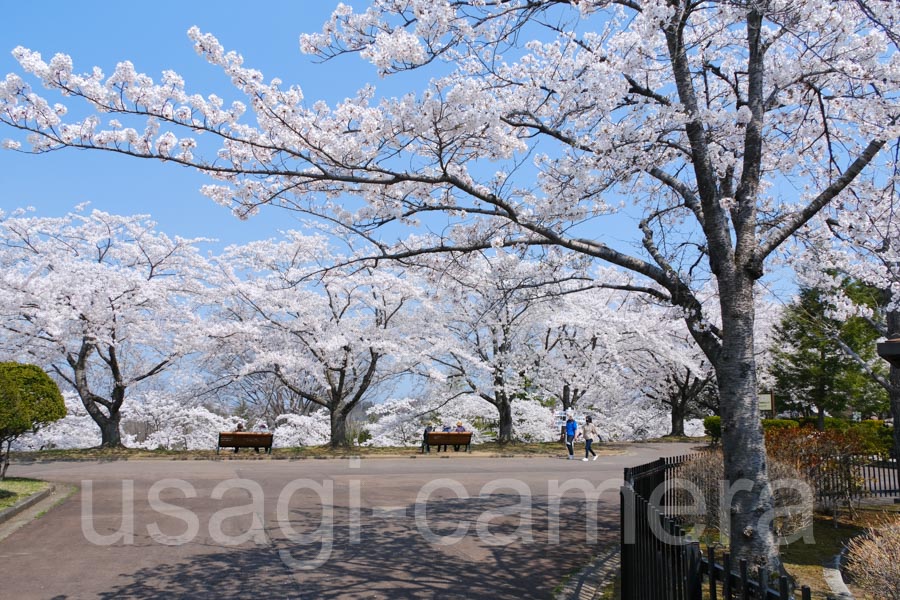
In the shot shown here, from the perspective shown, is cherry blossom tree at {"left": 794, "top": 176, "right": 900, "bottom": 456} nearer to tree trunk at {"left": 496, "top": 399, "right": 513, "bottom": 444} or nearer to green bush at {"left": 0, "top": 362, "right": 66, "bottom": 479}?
green bush at {"left": 0, "top": 362, "right": 66, "bottom": 479}

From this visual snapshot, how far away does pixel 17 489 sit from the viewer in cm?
1232

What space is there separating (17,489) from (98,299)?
12.5m

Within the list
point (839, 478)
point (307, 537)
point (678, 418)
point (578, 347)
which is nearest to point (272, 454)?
point (307, 537)

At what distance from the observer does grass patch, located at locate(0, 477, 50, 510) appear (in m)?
11.1

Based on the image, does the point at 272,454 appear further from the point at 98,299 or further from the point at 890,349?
the point at 890,349

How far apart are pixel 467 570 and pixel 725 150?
265 inches

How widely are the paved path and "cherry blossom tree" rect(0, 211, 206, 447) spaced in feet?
26.8

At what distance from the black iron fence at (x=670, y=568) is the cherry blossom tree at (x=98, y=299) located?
21.7 m

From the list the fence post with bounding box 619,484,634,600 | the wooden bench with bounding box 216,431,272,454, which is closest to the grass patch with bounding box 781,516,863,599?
the fence post with bounding box 619,484,634,600

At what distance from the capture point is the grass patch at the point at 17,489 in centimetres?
1106

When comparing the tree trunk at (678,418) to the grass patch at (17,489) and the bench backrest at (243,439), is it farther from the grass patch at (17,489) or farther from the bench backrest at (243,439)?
the grass patch at (17,489)

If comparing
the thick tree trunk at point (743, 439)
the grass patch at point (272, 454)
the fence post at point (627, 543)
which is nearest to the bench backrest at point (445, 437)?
the grass patch at point (272, 454)

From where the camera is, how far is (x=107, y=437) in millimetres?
23766

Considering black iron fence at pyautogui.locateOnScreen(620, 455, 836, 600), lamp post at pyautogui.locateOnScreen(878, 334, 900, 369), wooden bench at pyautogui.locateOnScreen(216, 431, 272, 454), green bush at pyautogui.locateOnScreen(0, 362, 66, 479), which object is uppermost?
lamp post at pyautogui.locateOnScreen(878, 334, 900, 369)
